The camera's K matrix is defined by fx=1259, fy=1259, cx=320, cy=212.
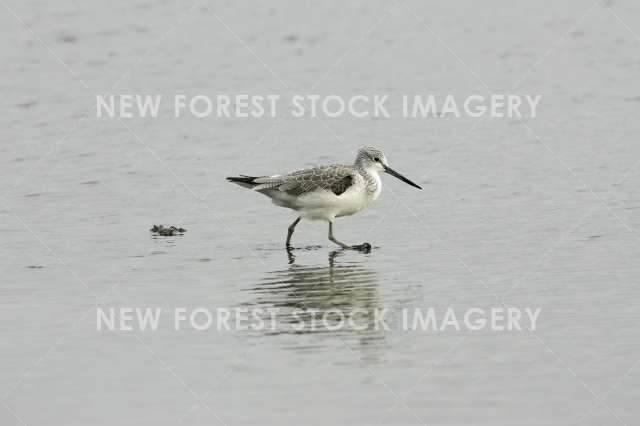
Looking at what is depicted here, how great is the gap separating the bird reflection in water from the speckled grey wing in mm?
936

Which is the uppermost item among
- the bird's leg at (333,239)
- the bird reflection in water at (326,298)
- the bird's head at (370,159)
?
the bird's head at (370,159)

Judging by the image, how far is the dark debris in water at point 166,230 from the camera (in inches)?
622

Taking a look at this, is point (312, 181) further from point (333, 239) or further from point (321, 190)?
point (333, 239)

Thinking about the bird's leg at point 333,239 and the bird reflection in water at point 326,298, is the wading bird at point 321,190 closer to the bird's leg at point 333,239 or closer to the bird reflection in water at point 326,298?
the bird's leg at point 333,239

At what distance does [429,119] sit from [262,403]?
13.4m

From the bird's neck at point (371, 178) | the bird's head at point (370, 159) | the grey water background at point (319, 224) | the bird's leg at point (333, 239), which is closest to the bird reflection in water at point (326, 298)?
the grey water background at point (319, 224)

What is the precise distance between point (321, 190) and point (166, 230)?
6.72 feet

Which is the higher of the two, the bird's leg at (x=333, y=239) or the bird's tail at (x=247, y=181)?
the bird's tail at (x=247, y=181)

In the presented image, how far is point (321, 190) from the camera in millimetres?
15461

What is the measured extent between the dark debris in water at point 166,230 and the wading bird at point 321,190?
100 centimetres

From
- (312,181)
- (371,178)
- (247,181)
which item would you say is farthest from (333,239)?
(247,181)

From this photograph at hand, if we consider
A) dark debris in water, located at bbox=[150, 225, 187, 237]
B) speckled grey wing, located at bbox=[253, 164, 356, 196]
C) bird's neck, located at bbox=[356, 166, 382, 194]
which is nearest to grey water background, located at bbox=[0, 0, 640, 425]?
dark debris in water, located at bbox=[150, 225, 187, 237]

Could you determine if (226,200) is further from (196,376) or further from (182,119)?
(196,376)

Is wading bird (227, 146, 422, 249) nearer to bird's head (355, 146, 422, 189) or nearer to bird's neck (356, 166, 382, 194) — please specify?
bird's neck (356, 166, 382, 194)
